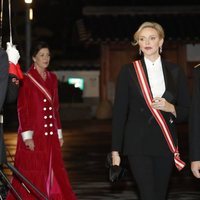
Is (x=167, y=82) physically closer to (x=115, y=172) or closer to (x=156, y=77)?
(x=156, y=77)

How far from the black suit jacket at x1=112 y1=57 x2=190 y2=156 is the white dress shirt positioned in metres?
0.04

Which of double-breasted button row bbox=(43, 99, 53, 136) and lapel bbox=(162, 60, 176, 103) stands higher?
lapel bbox=(162, 60, 176, 103)

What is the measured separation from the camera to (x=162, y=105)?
6.22 m

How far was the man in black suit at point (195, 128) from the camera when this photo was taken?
219 inches

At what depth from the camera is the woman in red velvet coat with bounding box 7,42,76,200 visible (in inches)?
334

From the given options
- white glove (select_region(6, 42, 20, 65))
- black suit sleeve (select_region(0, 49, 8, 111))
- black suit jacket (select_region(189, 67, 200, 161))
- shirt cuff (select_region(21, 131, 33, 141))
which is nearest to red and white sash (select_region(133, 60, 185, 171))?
black suit jacket (select_region(189, 67, 200, 161))

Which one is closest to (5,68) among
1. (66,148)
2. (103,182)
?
(103,182)

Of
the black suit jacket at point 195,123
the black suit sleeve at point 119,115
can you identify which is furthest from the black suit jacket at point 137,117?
the black suit jacket at point 195,123

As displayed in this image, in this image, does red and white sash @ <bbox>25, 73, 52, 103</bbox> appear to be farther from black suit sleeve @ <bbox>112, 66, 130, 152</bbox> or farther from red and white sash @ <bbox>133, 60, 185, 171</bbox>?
red and white sash @ <bbox>133, 60, 185, 171</bbox>

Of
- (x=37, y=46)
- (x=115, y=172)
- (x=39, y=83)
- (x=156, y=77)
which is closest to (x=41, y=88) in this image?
(x=39, y=83)

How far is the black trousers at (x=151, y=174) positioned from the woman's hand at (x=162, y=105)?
402 millimetres

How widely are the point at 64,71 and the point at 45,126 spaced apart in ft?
101

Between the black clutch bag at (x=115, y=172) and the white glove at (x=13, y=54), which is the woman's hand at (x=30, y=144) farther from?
the black clutch bag at (x=115, y=172)

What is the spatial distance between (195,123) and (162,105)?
2.19ft
